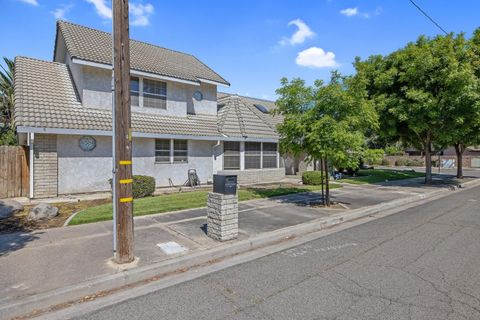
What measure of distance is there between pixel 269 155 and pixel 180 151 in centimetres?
609

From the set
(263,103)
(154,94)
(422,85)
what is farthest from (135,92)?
(422,85)

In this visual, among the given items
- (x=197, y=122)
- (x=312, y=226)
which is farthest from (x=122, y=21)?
(x=197, y=122)

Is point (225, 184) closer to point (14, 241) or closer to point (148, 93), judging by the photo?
point (14, 241)

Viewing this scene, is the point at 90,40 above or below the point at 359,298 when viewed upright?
above

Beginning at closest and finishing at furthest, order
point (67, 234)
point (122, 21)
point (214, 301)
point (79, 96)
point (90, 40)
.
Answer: point (214, 301) → point (122, 21) → point (67, 234) → point (79, 96) → point (90, 40)

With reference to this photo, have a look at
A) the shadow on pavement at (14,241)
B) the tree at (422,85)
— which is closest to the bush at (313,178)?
the tree at (422,85)

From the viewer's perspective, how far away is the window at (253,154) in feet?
57.7

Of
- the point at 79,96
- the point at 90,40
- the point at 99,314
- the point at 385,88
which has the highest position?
the point at 90,40

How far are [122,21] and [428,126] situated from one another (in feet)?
55.4

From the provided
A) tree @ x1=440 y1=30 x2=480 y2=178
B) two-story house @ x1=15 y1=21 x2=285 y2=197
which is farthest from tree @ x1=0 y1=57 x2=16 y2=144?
tree @ x1=440 y1=30 x2=480 y2=178

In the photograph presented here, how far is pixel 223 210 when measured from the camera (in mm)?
6207

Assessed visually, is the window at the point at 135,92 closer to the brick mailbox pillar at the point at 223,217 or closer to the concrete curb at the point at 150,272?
the brick mailbox pillar at the point at 223,217

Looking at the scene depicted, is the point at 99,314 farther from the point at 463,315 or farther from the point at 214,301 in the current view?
the point at 463,315

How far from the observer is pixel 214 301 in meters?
3.91
